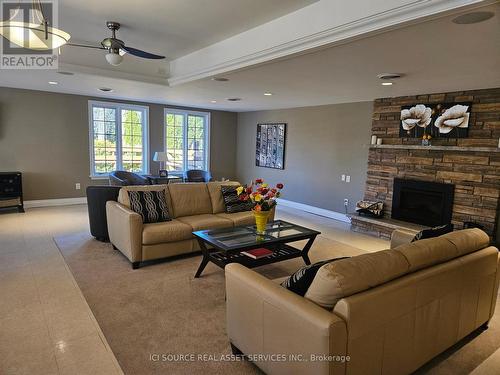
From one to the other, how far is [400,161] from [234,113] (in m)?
5.07

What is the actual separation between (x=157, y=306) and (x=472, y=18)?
3229 millimetres

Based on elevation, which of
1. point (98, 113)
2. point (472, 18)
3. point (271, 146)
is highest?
point (472, 18)

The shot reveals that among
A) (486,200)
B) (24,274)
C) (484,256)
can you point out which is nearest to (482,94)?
(486,200)

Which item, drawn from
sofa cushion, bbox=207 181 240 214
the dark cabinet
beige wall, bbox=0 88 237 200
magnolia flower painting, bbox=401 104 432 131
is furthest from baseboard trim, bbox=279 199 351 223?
the dark cabinet

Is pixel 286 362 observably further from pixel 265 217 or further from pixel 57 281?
pixel 57 281

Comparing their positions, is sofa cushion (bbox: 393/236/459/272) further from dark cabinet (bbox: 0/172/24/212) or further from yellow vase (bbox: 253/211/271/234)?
dark cabinet (bbox: 0/172/24/212)

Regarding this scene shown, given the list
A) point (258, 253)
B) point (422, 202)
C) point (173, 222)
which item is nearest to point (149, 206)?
point (173, 222)

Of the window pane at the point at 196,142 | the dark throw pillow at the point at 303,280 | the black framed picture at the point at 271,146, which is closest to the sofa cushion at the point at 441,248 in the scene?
the dark throw pillow at the point at 303,280

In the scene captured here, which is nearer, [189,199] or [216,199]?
[189,199]

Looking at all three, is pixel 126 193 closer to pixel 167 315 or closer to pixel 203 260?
pixel 203 260

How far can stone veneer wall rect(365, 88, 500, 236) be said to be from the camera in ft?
14.4

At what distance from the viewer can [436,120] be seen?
4.89 m

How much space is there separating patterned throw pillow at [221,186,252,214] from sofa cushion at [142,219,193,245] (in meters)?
0.87

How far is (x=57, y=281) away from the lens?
327 cm
